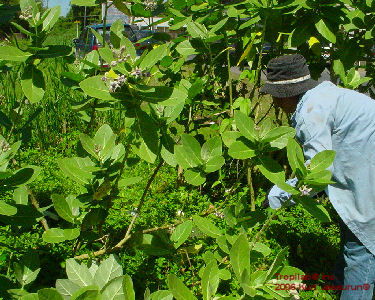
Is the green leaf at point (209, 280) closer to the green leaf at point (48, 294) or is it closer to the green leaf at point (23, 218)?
the green leaf at point (48, 294)

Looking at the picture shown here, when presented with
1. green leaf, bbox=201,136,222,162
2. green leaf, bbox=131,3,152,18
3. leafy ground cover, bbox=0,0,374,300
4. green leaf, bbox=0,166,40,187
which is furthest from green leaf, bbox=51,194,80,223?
green leaf, bbox=131,3,152,18

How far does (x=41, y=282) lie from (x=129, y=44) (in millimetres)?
1773

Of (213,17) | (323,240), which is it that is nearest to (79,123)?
(213,17)

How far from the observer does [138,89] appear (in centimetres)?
114

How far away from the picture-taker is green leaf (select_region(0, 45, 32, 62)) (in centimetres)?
123

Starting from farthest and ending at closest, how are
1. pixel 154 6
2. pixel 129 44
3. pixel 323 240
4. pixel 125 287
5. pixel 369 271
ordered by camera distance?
1. pixel 323 240
2. pixel 369 271
3. pixel 154 6
4. pixel 129 44
5. pixel 125 287

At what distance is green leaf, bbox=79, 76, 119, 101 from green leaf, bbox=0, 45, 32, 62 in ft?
0.76

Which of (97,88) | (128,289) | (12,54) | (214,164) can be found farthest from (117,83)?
(128,289)

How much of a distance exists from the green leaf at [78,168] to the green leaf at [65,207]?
0.33 ft

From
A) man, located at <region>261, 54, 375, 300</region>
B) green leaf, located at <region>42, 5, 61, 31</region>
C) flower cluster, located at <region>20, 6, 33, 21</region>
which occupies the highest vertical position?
flower cluster, located at <region>20, 6, 33, 21</region>

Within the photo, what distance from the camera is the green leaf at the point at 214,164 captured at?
4.67ft

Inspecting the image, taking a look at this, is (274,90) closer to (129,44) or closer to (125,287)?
(129,44)

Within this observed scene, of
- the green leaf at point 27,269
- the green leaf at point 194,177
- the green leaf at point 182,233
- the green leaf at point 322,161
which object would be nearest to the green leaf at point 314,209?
the green leaf at point 322,161

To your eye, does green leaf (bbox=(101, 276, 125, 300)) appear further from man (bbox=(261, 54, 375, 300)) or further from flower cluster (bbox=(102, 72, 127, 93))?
man (bbox=(261, 54, 375, 300))
